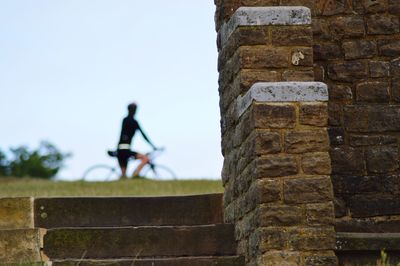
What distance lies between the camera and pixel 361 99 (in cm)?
1152

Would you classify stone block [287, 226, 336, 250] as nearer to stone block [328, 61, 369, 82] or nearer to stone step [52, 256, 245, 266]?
stone step [52, 256, 245, 266]

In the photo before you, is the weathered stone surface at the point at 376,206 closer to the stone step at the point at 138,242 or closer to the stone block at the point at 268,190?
the stone step at the point at 138,242

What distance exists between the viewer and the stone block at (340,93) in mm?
11516

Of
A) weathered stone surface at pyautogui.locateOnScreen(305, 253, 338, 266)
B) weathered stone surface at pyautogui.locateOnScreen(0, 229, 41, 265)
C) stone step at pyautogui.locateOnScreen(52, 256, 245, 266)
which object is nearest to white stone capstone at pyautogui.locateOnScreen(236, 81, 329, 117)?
weathered stone surface at pyautogui.locateOnScreen(305, 253, 338, 266)

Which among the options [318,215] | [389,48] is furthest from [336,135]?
[318,215]

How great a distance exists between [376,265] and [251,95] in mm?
1722

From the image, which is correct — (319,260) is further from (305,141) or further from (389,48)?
(389,48)

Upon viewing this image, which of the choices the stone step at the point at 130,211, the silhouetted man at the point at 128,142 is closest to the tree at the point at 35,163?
the silhouetted man at the point at 128,142

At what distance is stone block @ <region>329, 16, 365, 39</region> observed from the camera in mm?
11586

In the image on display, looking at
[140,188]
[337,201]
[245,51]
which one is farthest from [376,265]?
[140,188]

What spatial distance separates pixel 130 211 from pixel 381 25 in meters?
2.88

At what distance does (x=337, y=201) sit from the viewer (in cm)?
1134

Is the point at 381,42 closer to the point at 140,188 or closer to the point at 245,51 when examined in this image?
the point at 245,51

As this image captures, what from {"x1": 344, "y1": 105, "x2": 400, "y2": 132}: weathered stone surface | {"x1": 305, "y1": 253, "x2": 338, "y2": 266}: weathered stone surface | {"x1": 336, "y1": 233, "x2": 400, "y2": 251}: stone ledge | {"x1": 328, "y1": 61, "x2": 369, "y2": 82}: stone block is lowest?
{"x1": 305, "y1": 253, "x2": 338, "y2": 266}: weathered stone surface
